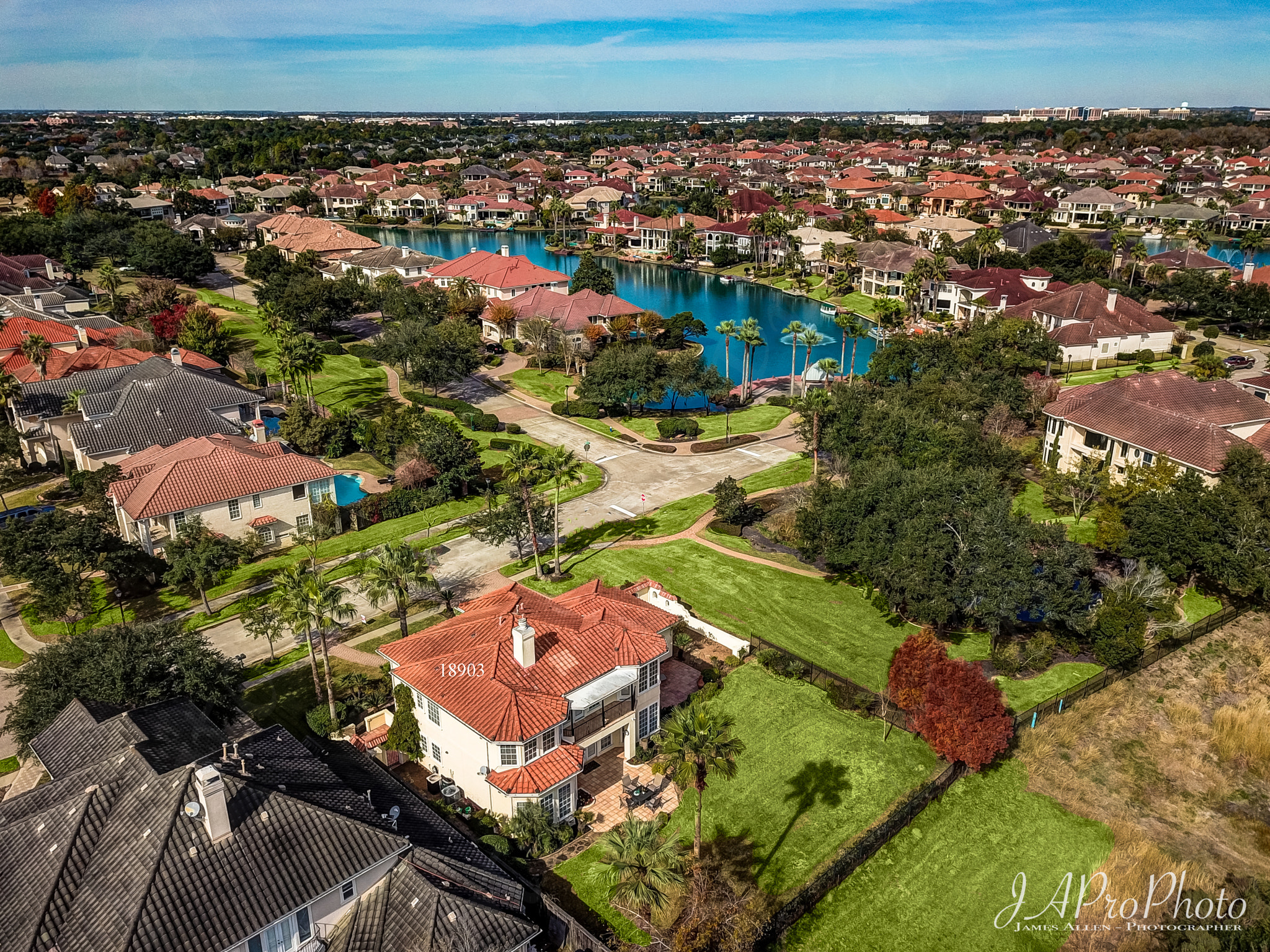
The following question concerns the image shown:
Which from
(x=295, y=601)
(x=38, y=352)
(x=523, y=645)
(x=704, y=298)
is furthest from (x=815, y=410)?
(x=704, y=298)

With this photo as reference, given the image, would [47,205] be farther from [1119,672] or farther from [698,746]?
[1119,672]

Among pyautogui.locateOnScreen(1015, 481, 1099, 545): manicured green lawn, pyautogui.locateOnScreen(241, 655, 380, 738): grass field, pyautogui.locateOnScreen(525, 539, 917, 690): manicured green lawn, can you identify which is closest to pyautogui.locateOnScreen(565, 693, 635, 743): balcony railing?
pyautogui.locateOnScreen(525, 539, 917, 690): manicured green lawn

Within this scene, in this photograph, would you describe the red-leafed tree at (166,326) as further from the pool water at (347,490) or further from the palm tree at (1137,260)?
the palm tree at (1137,260)

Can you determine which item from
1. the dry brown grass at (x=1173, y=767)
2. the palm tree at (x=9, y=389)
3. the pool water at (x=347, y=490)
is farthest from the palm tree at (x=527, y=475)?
the palm tree at (x=9, y=389)

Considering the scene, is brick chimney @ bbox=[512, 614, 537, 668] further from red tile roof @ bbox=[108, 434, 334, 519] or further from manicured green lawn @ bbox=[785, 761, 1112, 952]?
red tile roof @ bbox=[108, 434, 334, 519]

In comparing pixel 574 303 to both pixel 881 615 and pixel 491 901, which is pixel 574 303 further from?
pixel 491 901

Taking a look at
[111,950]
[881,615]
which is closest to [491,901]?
[111,950]
